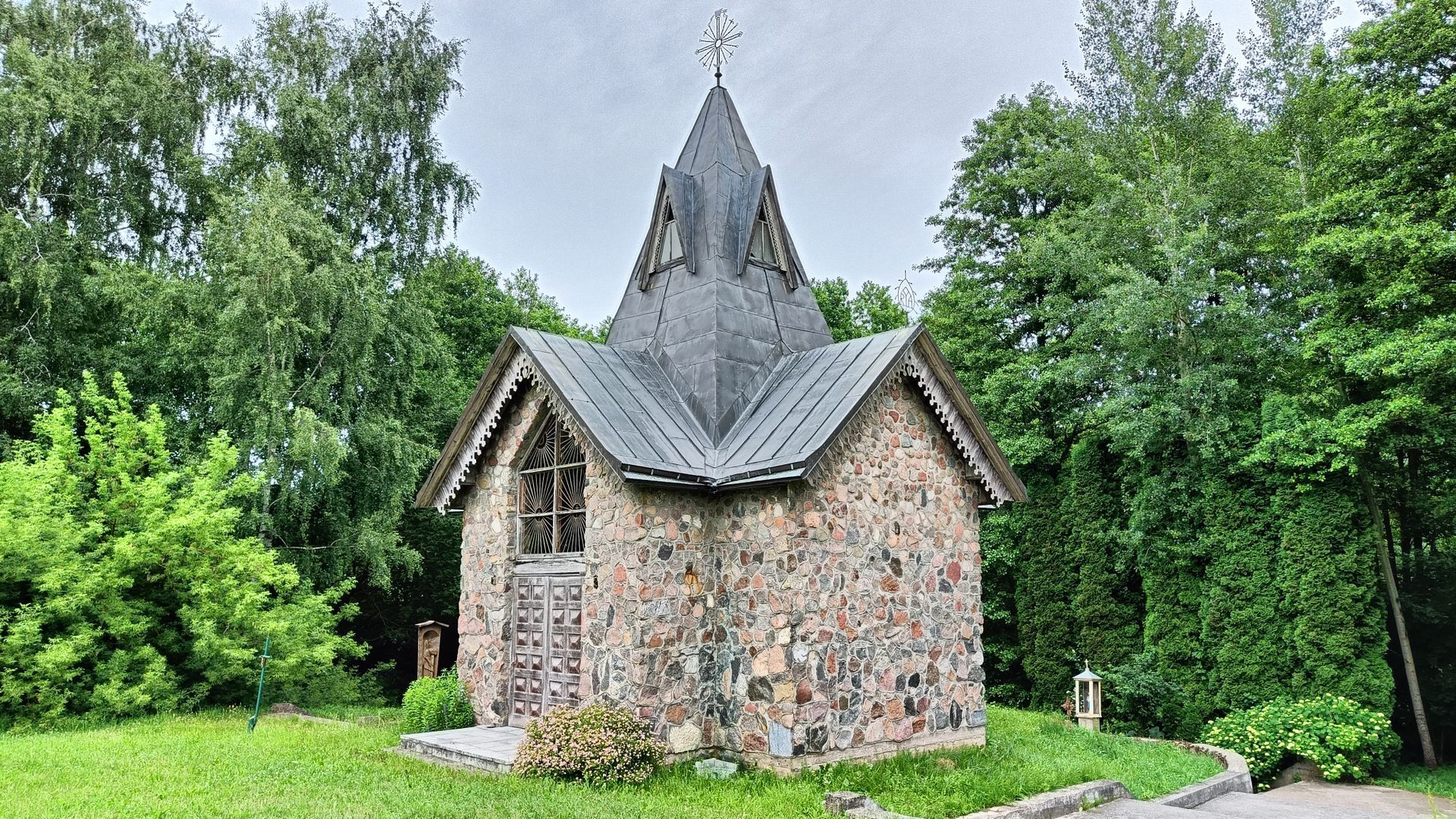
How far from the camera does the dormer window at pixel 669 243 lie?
1288 cm

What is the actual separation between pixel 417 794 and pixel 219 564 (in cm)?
844

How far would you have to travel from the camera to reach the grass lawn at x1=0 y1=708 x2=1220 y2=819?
25.4 ft

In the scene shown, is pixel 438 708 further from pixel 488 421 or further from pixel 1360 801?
pixel 1360 801

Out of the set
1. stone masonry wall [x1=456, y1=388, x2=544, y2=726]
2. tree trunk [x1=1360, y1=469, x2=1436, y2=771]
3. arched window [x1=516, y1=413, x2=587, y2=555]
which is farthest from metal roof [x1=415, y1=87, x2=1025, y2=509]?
tree trunk [x1=1360, y1=469, x2=1436, y2=771]

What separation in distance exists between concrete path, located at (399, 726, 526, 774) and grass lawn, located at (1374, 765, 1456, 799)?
1175 cm

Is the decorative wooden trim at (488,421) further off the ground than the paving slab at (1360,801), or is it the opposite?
the decorative wooden trim at (488,421)

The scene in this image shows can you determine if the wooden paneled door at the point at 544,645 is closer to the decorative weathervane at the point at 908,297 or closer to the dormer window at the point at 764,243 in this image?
the dormer window at the point at 764,243

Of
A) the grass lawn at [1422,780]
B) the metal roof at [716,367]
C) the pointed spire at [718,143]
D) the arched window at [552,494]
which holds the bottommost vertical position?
the grass lawn at [1422,780]

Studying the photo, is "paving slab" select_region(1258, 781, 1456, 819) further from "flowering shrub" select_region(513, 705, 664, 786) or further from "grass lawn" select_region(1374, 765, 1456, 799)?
"flowering shrub" select_region(513, 705, 664, 786)

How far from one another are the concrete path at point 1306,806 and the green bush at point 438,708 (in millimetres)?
7604

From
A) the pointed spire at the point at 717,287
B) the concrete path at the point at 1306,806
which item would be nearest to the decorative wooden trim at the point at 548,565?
the pointed spire at the point at 717,287

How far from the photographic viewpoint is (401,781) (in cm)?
886

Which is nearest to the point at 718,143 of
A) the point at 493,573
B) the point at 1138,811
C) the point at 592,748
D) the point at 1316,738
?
the point at 493,573

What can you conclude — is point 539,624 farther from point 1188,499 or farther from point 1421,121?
point 1421,121
